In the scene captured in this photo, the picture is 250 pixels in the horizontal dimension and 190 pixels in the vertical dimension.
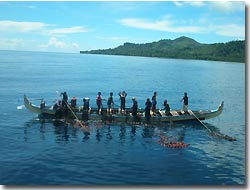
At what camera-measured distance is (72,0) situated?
1434 centimetres

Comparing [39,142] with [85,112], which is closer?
[39,142]

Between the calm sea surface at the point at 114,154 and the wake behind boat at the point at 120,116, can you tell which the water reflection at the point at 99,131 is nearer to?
the calm sea surface at the point at 114,154

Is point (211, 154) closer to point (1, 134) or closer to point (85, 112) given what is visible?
point (85, 112)

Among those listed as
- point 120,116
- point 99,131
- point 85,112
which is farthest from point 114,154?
point 85,112

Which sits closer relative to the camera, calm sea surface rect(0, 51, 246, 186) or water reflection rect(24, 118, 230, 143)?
calm sea surface rect(0, 51, 246, 186)

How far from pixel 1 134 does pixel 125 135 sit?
8128 mm

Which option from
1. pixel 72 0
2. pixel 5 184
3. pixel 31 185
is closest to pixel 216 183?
pixel 31 185

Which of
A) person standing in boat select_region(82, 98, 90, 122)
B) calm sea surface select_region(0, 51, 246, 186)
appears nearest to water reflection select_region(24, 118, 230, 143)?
calm sea surface select_region(0, 51, 246, 186)

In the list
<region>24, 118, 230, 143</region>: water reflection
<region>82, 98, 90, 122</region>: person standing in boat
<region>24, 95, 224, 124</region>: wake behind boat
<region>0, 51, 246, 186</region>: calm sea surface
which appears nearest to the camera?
<region>0, 51, 246, 186</region>: calm sea surface

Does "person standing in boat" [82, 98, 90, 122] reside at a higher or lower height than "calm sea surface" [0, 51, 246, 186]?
higher

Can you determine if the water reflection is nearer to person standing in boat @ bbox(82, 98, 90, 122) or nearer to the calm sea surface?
the calm sea surface

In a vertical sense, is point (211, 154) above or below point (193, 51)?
below

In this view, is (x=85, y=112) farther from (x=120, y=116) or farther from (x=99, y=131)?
(x=99, y=131)

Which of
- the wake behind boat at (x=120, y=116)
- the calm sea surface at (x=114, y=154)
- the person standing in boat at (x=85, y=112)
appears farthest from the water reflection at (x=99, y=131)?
the person standing in boat at (x=85, y=112)
